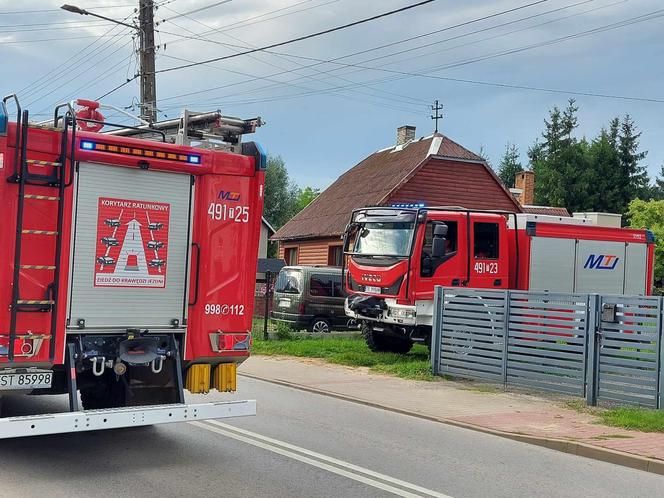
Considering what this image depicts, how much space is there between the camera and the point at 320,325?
2186 centimetres

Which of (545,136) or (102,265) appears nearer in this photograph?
(102,265)

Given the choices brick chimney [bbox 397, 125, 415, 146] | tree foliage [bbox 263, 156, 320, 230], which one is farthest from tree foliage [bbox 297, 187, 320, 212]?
brick chimney [bbox 397, 125, 415, 146]

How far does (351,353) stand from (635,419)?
8030 millimetres

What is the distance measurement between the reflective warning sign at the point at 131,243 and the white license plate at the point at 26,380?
92cm

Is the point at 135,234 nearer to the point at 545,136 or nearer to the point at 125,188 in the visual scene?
the point at 125,188

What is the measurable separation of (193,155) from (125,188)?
29.8 inches

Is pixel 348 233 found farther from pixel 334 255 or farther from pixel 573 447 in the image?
pixel 334 255

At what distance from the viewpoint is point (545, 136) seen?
80250mm

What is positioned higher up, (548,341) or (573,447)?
(548,341)

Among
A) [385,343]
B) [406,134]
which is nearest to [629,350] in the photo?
[385,343]

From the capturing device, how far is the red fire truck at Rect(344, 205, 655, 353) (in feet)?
51.7

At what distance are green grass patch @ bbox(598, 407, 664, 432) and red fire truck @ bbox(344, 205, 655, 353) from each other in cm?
548

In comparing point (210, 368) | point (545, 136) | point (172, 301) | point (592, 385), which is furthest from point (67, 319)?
point (545, 136)

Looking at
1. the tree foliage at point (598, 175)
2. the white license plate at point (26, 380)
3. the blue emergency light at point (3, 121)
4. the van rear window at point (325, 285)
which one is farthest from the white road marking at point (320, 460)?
the tree foliage at point (598, 175)
